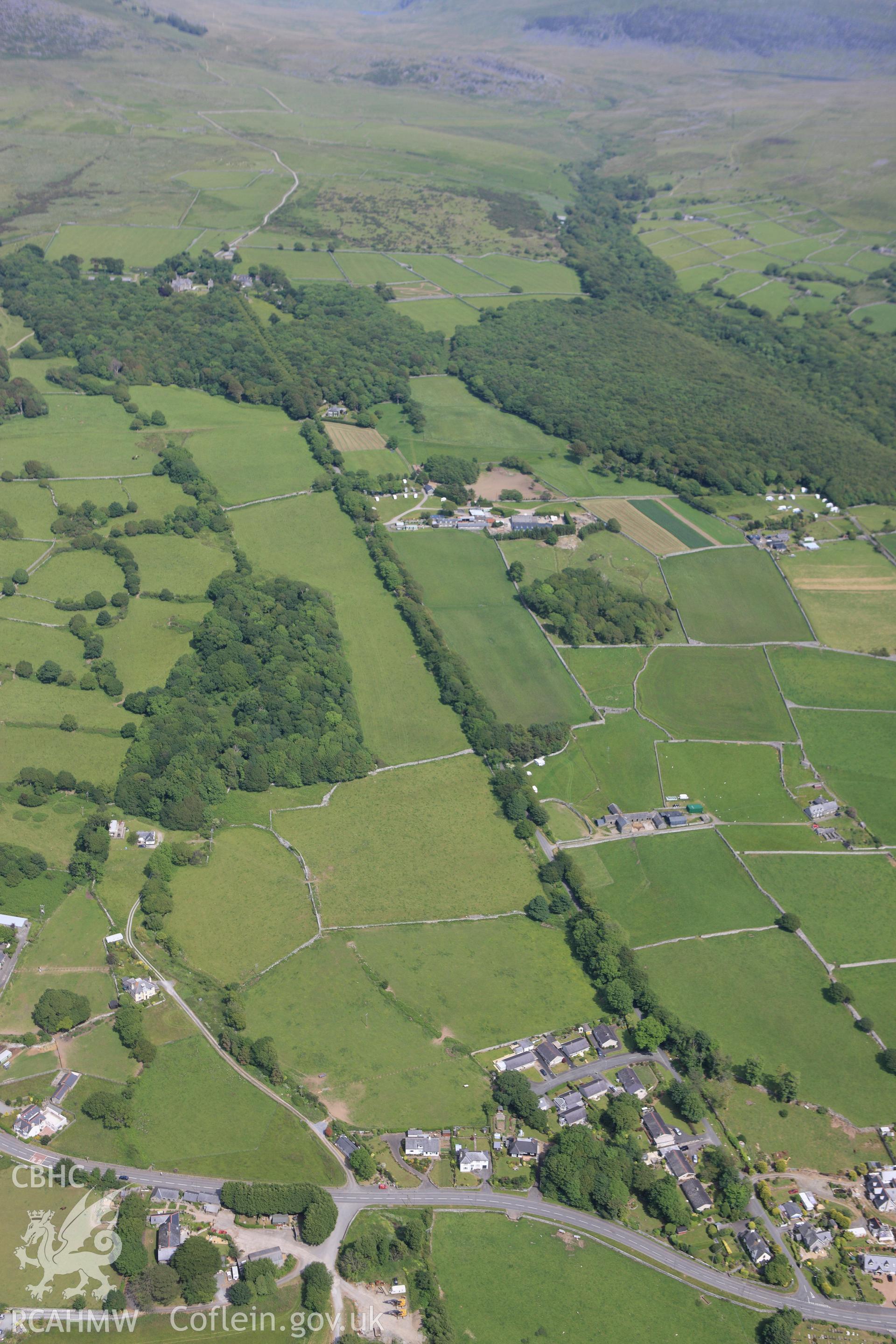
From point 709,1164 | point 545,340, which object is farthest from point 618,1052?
point 545,340

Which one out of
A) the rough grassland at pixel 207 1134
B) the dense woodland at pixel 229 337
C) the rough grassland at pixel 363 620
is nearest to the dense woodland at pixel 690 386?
the dense woodland at pixel 229 337

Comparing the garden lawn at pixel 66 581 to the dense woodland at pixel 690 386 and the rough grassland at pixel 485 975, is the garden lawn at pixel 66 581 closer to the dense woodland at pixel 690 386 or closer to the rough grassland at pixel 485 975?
the rough grassland at pixel 485 975

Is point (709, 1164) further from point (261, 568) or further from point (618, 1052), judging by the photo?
point (261, 568)

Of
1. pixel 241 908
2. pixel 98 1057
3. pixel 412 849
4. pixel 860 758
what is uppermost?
pixel 860 758

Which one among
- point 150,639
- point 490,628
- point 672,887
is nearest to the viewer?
point 672,887

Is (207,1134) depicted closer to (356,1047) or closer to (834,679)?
(356,1047)

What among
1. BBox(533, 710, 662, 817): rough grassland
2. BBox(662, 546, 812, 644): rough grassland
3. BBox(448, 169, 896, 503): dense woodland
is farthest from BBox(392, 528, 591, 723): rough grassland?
BBox(448, 169, 896, 503): dense woodland

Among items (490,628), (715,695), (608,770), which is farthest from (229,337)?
(608,770)

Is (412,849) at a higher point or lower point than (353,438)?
lower
